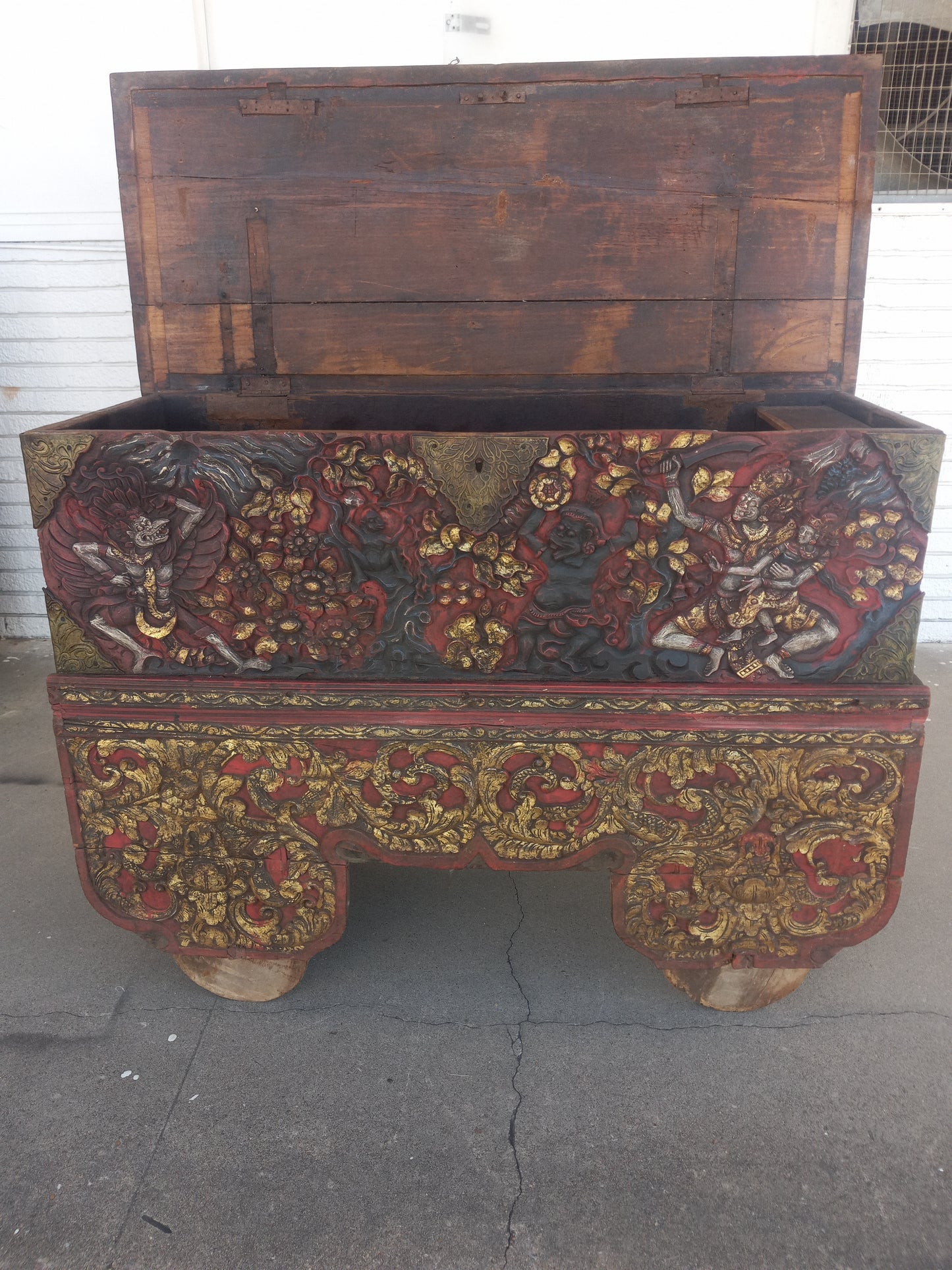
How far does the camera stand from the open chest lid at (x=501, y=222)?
2297 millimetres

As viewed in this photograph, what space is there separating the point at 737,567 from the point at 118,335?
127 inches

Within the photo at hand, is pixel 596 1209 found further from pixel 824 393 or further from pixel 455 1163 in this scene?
pixel 824 393

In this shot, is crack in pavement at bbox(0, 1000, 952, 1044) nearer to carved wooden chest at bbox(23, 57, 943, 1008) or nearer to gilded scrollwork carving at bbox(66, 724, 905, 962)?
carved wooden chest at bbox(23, 57, 943, 1008)

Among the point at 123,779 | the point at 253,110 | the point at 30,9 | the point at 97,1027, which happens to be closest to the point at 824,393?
the point at 253,110

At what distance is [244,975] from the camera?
2146mm

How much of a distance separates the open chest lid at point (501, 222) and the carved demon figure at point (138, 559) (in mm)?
747

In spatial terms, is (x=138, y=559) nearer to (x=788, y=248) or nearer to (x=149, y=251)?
(x=149, y=251)

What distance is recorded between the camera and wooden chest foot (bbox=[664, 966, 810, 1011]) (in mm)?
2082

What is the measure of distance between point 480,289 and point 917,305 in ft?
7.77

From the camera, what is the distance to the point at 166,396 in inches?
96.9

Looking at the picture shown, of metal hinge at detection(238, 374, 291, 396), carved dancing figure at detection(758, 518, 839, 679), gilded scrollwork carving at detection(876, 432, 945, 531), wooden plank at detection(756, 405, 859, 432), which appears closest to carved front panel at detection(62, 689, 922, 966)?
carved dancing figure at detection(758, 518, 839, 679)

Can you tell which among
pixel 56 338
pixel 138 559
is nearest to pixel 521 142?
pixel 138 559

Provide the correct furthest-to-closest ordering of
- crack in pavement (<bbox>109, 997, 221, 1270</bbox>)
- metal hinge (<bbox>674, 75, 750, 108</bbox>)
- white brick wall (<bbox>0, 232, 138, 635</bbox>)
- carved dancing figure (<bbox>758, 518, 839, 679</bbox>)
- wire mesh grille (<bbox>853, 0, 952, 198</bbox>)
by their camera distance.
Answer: white brick wall (<bbox>0, 232, 138, 635</bbox>) < wire mesh grille (<bbox>853, 0, 952, 198</bbox>) < metal hinge (<bbox>674, 75, 750, 108</bbox>) < carved dancing figure (<bbox>758, 518, 839, 679</bbox>) < crack in pavement (<bbox>109, 997, 221, 1270</bbox>)

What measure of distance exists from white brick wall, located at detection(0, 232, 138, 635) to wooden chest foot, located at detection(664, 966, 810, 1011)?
128 inches
